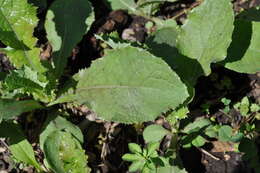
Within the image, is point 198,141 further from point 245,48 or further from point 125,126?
point 245,48

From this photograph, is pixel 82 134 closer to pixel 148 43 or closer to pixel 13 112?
pixel 13 112

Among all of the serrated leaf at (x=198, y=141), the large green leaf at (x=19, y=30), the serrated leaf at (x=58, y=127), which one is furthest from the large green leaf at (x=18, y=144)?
the serrated leaf at (x=198, y=141)

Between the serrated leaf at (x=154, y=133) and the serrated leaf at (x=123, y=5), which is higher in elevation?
→ the serrated leaf at (x=123, y=5)

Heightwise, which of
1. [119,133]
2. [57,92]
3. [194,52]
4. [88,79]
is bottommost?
[119,133]

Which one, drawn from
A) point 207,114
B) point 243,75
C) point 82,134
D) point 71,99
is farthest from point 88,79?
point 243,75

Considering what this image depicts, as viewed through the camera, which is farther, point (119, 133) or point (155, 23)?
point (155, 23)

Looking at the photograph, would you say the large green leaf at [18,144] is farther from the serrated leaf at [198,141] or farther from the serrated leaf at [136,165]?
the serrated leaf at [198,141]

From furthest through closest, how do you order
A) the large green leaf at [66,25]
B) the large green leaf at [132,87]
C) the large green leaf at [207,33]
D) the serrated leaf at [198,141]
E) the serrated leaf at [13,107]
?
1. the large green leaf at [66,25]
2. the serrated leaf at [198,141]
3. the serrated leaf at [13,107]
4. the large green leaf at [207,33]
5. the large green leaf at [132,87]
